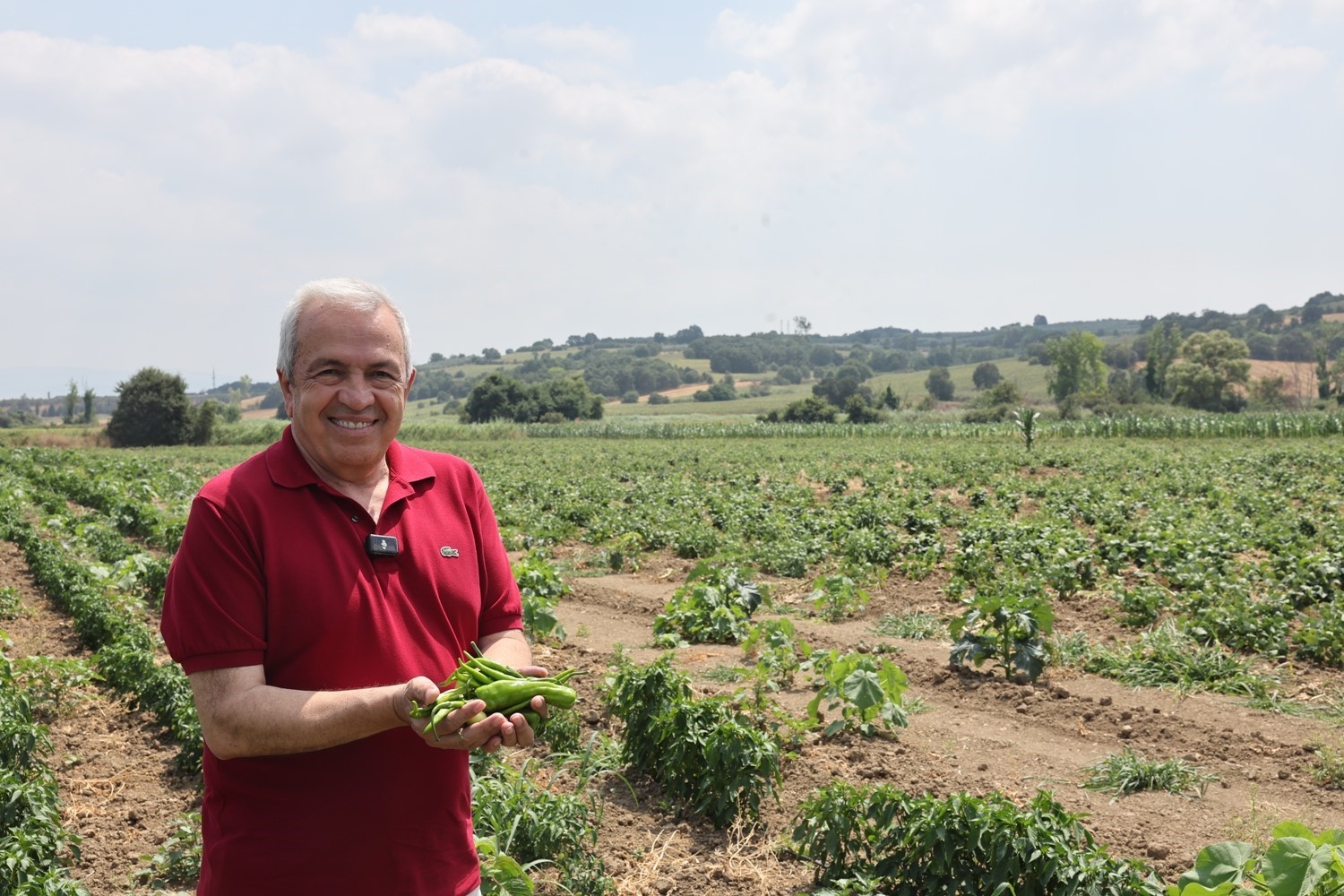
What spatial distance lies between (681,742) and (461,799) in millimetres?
3054

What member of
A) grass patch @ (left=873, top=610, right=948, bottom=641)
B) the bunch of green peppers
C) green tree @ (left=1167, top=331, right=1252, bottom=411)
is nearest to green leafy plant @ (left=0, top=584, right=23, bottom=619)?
grass patch @ (left=873, top=610, right=948, bottom=641)

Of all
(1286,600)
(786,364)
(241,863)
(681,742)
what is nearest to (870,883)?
(681,742)

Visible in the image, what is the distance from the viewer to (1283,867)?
261 centimetres

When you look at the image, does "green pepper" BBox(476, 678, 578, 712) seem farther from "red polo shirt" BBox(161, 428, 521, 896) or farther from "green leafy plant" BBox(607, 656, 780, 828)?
"green leafy plant" BBox(607, 656, 780, 828)

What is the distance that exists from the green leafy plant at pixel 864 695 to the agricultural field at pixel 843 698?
3cm

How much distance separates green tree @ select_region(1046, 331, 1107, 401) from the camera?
103325 millimetres

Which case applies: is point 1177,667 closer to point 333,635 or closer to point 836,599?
point 836,599

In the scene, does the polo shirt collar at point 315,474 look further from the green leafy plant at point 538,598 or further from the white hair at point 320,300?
the green leafy plant at point 538,598

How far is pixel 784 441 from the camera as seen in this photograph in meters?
52.0

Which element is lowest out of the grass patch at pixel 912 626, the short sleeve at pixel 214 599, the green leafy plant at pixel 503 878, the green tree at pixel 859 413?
the green tree at pixel 859 413

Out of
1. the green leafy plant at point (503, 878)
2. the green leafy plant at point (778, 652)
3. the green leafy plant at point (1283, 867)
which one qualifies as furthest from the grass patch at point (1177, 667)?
the green leafy plant at point (503, 878)

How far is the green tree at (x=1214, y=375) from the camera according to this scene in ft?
255

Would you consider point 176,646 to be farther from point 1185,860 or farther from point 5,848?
point 1185,860

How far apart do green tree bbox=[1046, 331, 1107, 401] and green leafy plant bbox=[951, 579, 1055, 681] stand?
333ft
